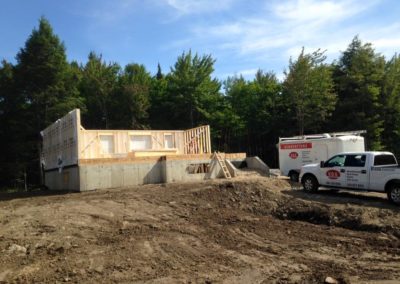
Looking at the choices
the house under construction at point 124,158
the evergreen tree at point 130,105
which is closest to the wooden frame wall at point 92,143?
the house under construction at point 124,158

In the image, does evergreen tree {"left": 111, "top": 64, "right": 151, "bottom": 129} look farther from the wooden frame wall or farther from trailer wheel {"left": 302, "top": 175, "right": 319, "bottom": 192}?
trailer wheel {"left": 302, "top": 175, "right": 319, "bottom": 192}

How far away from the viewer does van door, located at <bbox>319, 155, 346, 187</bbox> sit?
16531 mm

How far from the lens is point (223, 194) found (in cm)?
1599

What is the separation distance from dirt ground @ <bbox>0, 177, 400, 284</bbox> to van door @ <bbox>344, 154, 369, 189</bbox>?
64 cm

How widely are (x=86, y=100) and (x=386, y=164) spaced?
117 feet

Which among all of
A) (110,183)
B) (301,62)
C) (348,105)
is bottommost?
(110,183)

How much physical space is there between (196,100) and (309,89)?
1191cm

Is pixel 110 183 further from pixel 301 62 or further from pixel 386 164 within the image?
pixel 301 62

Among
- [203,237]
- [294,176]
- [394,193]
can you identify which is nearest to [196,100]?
[294,176]

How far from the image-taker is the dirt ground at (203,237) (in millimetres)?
7957

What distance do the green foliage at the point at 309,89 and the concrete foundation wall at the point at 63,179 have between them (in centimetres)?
2400

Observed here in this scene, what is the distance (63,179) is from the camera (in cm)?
2147

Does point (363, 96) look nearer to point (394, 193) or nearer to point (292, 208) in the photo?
point (394, 193)

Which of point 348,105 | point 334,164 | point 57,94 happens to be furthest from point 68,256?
point 348,105
